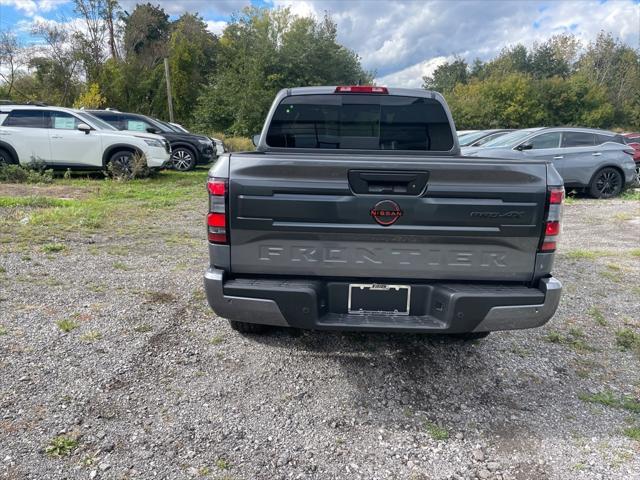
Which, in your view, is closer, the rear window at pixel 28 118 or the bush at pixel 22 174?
the bush at pixel 22 174

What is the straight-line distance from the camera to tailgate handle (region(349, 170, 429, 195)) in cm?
261

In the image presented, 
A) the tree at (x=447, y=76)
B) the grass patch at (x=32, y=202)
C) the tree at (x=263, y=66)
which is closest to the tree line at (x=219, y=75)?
the tree at (x=263, y=66)

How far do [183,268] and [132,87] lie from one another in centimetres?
3510

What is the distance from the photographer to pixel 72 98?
111 ft

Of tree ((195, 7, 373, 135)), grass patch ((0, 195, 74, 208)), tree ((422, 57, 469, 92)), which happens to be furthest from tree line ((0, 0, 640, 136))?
grass patch ((0, 195, 74, 208))

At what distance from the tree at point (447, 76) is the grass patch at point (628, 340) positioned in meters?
60.4

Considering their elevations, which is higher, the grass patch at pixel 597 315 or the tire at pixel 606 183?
the tire at pixel 606 183

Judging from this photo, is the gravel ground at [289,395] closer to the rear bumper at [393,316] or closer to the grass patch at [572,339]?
the grass patch at [572,339]

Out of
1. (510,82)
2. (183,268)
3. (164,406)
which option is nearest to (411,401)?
(164,406)

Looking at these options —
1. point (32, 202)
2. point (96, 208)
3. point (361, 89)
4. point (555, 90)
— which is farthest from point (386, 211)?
point (555, 90)

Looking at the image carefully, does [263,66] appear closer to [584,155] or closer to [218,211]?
[584,155]

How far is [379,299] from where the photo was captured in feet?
9.04

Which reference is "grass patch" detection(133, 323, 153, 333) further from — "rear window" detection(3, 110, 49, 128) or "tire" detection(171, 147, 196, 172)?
"tire" detection(171, 147, 196, 172)

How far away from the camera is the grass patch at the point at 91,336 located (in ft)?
11.6
